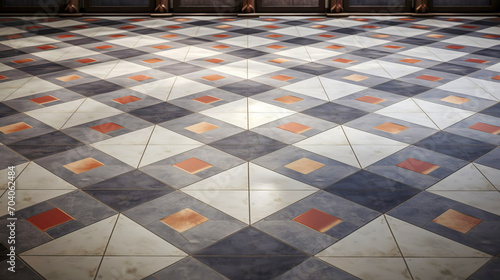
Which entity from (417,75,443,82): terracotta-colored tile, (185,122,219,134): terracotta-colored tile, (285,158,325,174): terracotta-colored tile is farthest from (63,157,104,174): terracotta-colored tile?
(417,75,443,82): terracotta-colored tile

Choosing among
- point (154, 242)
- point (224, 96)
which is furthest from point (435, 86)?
point (154, 242)

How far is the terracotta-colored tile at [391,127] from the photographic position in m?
3.83

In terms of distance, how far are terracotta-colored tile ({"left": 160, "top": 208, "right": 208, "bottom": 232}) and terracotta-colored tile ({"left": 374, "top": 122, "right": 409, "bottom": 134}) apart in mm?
1739

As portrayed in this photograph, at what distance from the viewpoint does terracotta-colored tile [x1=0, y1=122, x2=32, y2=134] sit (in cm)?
381

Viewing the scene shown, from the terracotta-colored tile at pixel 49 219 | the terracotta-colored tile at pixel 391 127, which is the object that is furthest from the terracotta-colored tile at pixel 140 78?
the terracotta-colored tile at pixel 49 219

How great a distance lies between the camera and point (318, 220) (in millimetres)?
2641

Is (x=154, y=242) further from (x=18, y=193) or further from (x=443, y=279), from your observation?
(x=443, y=279)

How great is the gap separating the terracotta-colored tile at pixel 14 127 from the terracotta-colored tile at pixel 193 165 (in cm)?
134

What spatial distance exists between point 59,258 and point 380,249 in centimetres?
139

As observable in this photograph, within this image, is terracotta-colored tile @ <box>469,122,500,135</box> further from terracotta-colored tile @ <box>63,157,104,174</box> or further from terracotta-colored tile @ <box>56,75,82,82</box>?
terracotta-colored tile @ <box>56,75,82,82</box>

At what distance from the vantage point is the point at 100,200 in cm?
283

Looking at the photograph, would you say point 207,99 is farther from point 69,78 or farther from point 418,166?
point 418,166

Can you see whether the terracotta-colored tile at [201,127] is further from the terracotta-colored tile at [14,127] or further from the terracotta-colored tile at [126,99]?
the terracotta-colored tile at [14,127]

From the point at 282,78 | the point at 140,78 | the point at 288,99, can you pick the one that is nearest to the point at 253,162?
the point at 288,99
